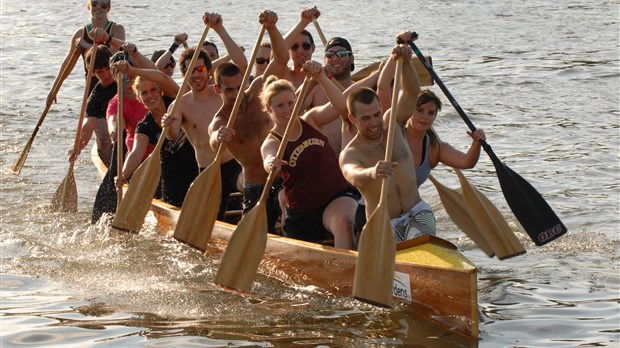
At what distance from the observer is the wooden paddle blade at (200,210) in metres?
7.91

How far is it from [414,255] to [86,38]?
5.97 meters

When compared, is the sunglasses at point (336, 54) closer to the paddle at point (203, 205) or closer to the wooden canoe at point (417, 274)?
the paddle at point (203, 205)

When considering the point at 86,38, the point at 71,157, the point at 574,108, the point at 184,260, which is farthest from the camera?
the point at 574,108

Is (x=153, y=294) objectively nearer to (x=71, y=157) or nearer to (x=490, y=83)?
(x=71, y=157)

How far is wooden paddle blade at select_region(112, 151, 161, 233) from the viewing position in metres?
8.38

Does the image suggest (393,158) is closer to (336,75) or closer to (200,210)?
(336,75)

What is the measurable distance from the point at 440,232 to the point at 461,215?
1679 millimetres

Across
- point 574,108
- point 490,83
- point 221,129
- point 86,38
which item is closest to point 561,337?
point 221,129

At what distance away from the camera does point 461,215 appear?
7984mm

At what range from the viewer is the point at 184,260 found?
8.87 meters

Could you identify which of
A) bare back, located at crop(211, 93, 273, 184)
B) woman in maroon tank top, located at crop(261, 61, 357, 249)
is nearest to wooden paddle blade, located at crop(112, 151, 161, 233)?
bare back, located at crop(211, 93, 273, 184)

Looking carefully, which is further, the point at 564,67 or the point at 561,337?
the point at 564,67

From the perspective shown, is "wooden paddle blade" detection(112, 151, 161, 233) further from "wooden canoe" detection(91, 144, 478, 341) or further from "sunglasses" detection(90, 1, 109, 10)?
"sunglasses" detection(90, 1, 109, 10)

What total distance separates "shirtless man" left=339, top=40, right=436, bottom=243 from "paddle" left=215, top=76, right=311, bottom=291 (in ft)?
1.65
